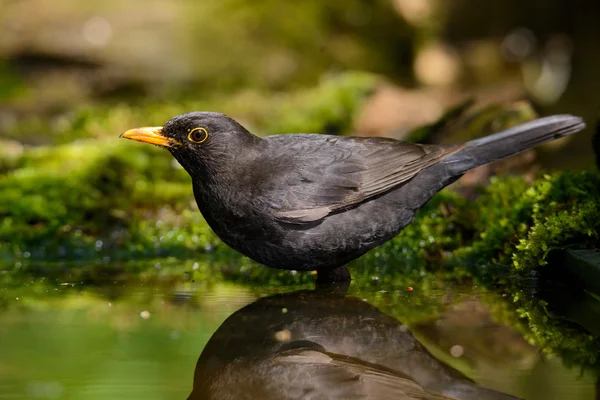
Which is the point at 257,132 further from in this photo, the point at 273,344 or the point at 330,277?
the point at 273,344

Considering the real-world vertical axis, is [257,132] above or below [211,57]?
below

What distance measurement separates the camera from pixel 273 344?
4328mm

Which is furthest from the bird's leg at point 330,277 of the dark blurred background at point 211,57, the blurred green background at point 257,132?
the dark blurred background at point 211,57

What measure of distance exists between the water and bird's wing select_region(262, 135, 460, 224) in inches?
23.5

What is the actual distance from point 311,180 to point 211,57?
752cm

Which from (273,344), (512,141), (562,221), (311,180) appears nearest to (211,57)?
(311,180)

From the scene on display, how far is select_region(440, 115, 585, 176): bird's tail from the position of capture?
5.81 metres

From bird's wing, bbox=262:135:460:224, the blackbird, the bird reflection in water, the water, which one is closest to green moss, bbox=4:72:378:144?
bird's wing, bbox=262:135:460:224

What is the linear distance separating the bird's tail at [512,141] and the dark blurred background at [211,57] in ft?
15.0

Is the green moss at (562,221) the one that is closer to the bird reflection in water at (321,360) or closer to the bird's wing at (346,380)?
the bird reflection in water at (321,360)

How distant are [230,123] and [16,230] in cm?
254

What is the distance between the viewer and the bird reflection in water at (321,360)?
3.60m

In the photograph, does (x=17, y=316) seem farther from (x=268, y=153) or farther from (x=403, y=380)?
(x=403, y=380)

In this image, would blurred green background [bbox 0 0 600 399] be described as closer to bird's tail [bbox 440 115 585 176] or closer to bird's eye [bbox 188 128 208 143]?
bird's tail [bbox 440 115 585 176]
